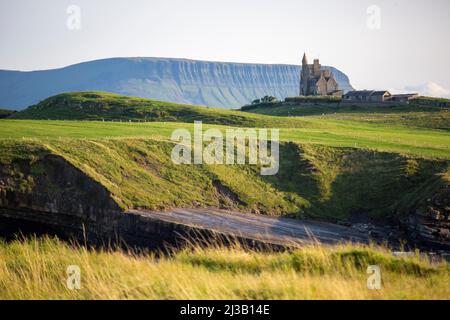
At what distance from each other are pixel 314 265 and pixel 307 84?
477ft

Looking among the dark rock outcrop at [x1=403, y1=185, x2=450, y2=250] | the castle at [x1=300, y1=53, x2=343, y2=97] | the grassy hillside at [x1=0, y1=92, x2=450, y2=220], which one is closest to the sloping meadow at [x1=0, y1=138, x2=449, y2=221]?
the grassy hillside at [x1=0, y1=92, x2=450, y2=220]

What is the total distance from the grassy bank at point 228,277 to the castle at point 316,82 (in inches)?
5547

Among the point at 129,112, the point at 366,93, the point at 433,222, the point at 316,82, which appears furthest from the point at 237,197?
the point at 316,82

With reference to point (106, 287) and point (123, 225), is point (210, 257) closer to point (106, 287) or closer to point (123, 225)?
point (106, 287)

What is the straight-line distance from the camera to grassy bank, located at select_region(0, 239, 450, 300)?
9695 millimetres

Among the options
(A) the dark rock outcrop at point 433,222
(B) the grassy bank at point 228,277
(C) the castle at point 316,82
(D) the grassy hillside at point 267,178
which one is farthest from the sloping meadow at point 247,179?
(C) the castle at point 316,82

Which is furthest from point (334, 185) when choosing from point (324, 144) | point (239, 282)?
point (239, 282)

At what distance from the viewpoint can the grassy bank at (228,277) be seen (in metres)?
9.70

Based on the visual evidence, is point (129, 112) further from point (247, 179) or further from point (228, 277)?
point (228, 277)

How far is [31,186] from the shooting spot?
38.0 m

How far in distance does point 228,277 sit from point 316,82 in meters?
145

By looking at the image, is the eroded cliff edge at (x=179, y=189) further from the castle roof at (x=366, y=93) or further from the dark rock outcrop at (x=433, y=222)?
the castle roof at (x=366, y=93)

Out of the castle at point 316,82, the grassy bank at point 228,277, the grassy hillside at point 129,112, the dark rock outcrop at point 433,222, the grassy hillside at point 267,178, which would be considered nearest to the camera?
the grassy bank at point 228,277

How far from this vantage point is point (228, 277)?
36.9 feet
